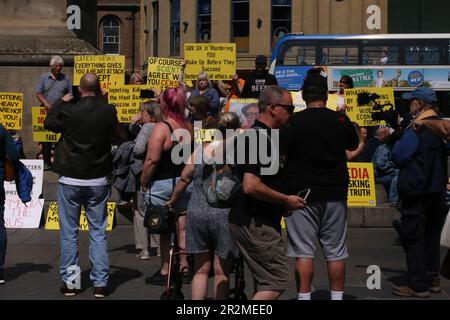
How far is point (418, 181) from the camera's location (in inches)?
283

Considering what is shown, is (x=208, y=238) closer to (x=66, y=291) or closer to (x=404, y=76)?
(x=66, y=291)

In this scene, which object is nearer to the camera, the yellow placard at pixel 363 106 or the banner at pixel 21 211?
the banner at pixel 21 211

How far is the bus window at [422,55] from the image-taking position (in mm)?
25953

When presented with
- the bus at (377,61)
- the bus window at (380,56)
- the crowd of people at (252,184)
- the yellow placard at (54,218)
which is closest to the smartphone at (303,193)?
the crowd of people at (252,184)

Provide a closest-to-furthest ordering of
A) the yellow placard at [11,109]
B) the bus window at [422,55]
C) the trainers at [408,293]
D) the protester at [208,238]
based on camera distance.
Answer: the protester at [208,238]
the trainers at [408,293]
the yellow placard at [11,109]
the bus window at [422,55]

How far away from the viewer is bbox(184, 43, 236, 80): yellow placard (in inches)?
541

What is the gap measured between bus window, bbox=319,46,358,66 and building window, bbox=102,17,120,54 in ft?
122

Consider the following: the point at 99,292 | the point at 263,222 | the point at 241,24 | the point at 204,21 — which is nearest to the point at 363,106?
the point at 99,292

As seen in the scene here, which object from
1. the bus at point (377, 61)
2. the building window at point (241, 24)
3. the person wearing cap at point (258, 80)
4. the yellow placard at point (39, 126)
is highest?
the building window at point (241, 24)

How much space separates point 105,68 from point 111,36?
51086 millimetres

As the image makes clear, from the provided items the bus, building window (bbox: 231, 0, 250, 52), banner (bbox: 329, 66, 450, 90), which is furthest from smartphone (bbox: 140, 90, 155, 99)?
building window (bbox: 231, 0, 250, 52)

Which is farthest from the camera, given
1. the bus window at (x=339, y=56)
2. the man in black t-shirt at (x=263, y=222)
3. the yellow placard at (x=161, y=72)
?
the bus window at (x=339, y=56)

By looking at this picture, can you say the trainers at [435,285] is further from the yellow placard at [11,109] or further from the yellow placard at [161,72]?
the yellow placard at [161,72]

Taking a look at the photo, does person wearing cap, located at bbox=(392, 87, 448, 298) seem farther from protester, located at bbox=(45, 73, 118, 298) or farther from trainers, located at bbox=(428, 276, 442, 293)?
protester, located at bbox=(45, 73, 118, 298)
